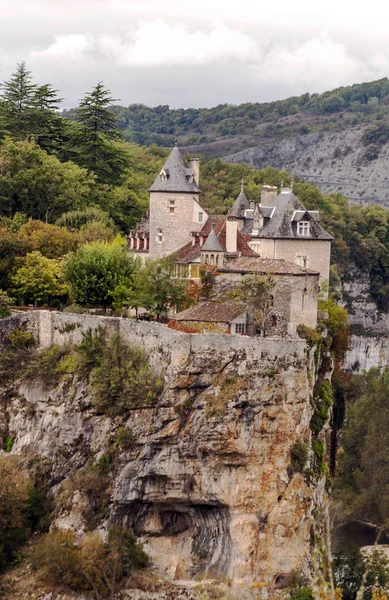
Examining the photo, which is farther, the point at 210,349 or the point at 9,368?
the point at 9,368

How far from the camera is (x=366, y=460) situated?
7106 centimetres

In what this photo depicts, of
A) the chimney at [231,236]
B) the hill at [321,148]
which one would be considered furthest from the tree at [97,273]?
the hill at [321,148]

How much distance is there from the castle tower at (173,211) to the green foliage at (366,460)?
20.8 m

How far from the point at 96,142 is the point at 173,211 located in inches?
780

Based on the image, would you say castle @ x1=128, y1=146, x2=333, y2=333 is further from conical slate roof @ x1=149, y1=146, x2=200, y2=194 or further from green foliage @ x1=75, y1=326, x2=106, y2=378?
green foliage @ x1=75, y1=326, x2=106, y2=378

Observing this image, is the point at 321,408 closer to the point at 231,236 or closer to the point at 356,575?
the point at 356,575

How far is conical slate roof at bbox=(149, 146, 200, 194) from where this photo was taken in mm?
57844

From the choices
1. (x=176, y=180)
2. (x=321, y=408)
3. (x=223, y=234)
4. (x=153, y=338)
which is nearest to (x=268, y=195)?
(x=176, y=180)

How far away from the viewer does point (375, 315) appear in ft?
382

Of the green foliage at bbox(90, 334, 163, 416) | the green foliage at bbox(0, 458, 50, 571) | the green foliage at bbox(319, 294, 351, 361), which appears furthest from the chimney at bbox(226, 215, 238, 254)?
the green foliage at bbox(0, 458, 50, 571)

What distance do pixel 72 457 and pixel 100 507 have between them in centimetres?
329

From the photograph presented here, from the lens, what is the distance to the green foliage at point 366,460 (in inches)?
2655

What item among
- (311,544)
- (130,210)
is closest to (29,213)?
(130,210)

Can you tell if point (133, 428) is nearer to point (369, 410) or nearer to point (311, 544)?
point (311, 544)
